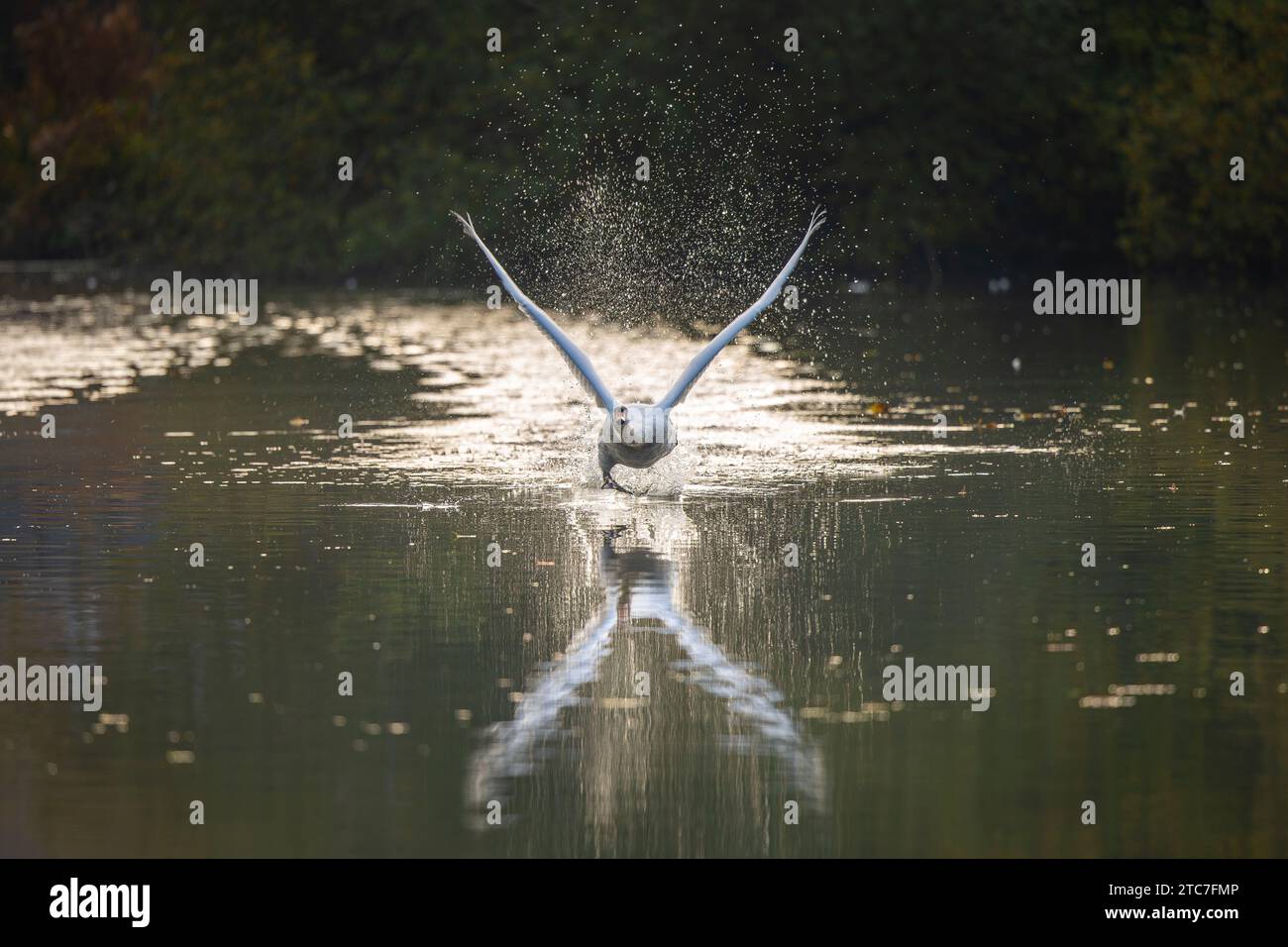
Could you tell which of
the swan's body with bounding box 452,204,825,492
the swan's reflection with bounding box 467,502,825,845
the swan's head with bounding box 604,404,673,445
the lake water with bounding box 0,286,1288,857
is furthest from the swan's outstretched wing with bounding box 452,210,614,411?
the swan's reflection with bounding box 467,502,825,845

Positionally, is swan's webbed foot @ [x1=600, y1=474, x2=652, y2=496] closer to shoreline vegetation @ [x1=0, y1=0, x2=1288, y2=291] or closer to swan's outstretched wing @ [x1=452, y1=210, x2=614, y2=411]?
swan's outstretched wing @ [x1=452, y1=210, x2=614, y2=411]

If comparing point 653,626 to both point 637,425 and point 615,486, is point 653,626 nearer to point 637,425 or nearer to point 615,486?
point 637,425

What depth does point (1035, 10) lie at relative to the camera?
2008 inches

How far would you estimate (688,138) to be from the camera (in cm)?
4956

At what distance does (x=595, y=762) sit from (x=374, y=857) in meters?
1.34

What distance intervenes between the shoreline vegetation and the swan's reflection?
117 ft

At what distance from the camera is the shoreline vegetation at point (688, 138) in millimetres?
47219

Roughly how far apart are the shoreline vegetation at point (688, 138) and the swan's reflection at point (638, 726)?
3554cm

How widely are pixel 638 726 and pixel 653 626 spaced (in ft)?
6.57

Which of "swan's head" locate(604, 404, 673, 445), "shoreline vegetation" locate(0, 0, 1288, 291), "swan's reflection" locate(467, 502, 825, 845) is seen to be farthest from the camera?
"shoreline vegetation" locate(0, 0, 1288, 291)

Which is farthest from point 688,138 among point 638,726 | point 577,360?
point 638,726

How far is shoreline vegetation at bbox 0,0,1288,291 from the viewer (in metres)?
47.2

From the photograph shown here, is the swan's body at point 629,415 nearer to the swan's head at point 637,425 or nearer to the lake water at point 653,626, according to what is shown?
the swan's head at point 637,425

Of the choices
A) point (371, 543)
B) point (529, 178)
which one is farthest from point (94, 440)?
point (529, 178)
